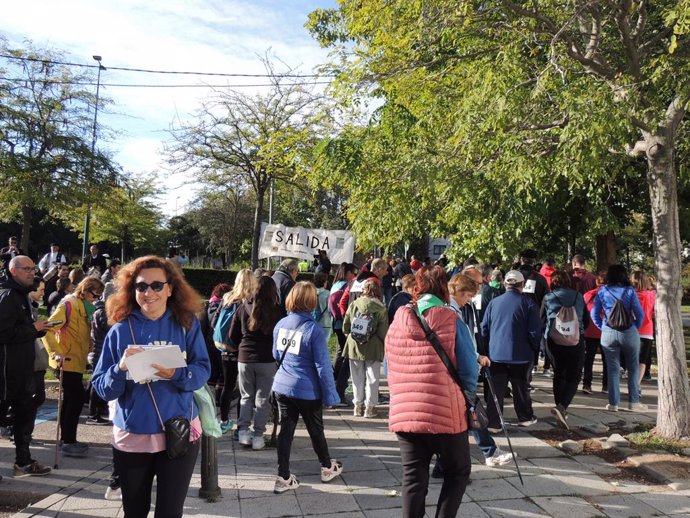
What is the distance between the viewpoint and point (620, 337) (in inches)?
278

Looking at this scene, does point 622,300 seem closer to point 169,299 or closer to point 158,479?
point 169,299

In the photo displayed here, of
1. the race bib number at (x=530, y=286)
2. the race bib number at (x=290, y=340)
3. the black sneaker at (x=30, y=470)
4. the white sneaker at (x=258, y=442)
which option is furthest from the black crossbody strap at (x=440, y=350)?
the race bib number at (x=530, y=286)

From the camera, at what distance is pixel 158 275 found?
9.81 feet

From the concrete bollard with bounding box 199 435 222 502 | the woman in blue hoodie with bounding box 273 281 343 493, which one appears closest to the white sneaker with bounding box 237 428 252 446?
the woman in blue hoodie with bounding box 273 281 343 493

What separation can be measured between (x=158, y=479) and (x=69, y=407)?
314 centimetres

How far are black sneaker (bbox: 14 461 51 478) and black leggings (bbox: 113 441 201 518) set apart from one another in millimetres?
2598

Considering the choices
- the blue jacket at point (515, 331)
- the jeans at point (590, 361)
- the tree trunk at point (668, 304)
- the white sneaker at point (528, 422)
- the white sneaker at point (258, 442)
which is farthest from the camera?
the jeans at point (590, 361)

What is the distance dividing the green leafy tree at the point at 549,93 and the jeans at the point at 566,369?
38.8 inches

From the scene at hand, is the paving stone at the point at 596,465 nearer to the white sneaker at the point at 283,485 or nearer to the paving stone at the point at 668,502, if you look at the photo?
the paving stone at the point at 668,502

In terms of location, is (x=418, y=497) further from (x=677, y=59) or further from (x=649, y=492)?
(x=677, y=59)

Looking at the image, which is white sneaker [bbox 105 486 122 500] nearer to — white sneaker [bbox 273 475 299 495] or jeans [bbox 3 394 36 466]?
jeans [bbox 3 394 36 466]

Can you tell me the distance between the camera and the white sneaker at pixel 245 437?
5.66 m

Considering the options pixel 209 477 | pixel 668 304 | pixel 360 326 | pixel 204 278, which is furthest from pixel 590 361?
pixel 204 278

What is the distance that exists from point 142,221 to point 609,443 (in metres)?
35.3
